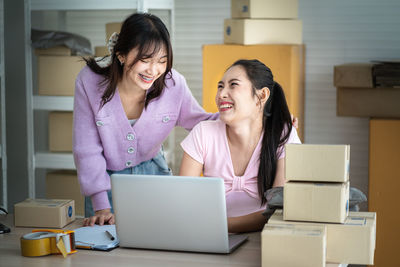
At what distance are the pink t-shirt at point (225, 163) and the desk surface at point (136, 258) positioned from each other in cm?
41

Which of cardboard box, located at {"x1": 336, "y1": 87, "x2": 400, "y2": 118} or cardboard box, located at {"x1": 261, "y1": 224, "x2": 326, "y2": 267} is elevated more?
cardboard box, located at {"x1": 336, "y1": 87, "x2": 400, "y2": 118}

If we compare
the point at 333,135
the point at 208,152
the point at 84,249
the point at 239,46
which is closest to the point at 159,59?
the point at 208,152

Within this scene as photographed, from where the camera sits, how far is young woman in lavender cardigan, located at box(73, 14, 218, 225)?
7.01 ft

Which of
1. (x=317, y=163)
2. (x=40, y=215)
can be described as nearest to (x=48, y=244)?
(x=40, y=215)

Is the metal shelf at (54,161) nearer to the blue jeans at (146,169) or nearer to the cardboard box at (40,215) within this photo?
the blue jeans at (146,169)

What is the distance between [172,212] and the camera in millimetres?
1615

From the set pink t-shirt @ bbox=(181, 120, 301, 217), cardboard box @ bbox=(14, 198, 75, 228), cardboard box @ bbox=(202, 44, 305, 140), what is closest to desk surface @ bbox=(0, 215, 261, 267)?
cardboard box @ bbox=(14, 198, 75, 228)

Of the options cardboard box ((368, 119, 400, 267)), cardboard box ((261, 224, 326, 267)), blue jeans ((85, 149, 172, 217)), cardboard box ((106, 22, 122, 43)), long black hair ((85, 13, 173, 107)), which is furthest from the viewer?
cardboard box ((106, 22, 122, 43))

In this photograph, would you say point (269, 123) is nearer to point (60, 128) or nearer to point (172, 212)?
point (172, 212)

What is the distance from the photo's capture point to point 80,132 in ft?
7.39

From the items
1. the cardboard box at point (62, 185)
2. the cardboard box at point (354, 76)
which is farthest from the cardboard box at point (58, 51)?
the cardboard box at point (354, 76)

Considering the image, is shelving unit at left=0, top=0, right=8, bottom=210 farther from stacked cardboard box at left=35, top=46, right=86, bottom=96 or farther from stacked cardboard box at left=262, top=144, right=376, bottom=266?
stacked cardboard box at left=262, top=144, right=376, bottom=266

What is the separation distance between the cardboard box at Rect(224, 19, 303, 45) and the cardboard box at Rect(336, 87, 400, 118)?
0.42m

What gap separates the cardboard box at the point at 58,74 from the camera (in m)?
3.43
